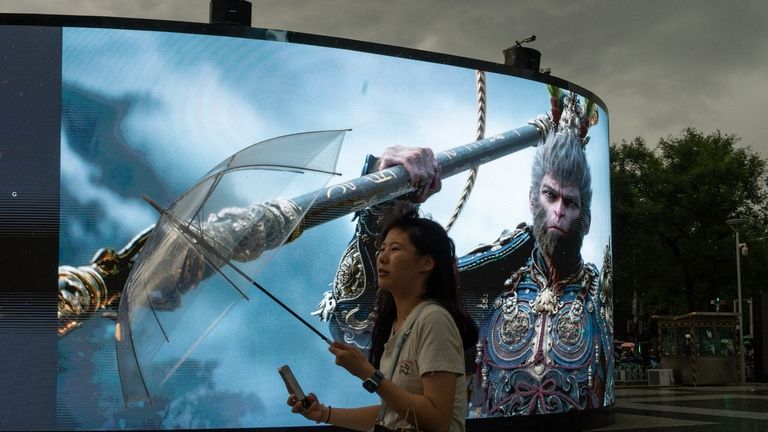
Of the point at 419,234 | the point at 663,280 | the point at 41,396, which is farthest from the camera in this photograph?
the point at 663,280

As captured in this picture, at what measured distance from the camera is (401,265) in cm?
306

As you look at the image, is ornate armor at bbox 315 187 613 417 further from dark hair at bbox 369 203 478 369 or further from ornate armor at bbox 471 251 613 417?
dark hair at bbox 369 203 478 369

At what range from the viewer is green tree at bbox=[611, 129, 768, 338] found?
120ft

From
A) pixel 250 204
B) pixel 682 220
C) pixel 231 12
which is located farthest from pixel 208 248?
pixel 682 220

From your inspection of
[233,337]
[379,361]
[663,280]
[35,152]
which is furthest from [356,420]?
[663,280]

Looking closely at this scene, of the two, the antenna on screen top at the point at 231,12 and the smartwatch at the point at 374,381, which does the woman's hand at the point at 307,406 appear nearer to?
the smartwatch at the point at 374,381

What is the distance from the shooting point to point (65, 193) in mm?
9469

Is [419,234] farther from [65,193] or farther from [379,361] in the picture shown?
[65,193]

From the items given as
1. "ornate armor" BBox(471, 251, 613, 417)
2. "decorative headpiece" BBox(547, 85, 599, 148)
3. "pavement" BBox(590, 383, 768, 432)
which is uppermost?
"decorative headpiece" BBox(547, 85, 599, 148)

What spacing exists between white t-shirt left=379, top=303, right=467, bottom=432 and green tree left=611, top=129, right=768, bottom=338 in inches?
1304

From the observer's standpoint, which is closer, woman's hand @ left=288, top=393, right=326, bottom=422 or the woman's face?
woman's hand @ left=288, top=393, right=326, bottom=422

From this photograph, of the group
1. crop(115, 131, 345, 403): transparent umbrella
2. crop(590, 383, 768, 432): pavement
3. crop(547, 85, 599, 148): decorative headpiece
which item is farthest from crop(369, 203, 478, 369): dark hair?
crop(590, 383, 768, 432): pavement

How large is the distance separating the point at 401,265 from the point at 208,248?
9.70ft

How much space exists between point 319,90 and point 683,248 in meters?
30.6
